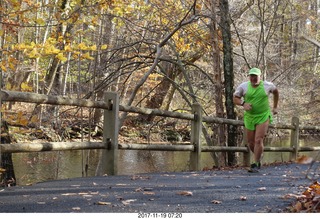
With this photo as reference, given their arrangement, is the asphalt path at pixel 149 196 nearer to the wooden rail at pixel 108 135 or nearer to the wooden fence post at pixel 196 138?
the wooden rail at pixel 108 135

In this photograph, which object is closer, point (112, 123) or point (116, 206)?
point (116, 206)

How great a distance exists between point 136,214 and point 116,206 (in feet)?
0.98

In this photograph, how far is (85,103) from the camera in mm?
5789

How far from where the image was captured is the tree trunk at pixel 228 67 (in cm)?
993

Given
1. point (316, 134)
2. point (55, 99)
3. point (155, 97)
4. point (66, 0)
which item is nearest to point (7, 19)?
point (66, 0)

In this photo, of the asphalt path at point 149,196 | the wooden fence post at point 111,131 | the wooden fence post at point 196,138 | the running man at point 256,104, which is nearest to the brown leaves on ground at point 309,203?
the asphalt path at point 149,196

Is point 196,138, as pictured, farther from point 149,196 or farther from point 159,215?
point 159,215

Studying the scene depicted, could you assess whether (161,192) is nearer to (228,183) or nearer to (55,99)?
(228,183)

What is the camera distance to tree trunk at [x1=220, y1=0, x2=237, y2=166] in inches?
391

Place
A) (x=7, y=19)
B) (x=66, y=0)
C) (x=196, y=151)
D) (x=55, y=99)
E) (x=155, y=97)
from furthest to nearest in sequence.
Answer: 1. (x=155, y=97)
2. (x=66, y=0)
3. (x=7, y=19)
4. (x=196, y=151)
5. (x=55, y=99)

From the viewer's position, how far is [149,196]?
4.32 meters

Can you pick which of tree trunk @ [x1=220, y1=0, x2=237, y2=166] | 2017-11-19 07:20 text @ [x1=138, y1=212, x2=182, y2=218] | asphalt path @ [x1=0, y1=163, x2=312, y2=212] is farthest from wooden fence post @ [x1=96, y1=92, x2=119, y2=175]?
tree trunk @ [x1=220, y1=0, x2=237, y2=166]

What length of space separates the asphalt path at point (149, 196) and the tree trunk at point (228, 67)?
14.5 ft

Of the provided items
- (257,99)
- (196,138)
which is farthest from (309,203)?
(196,138)
